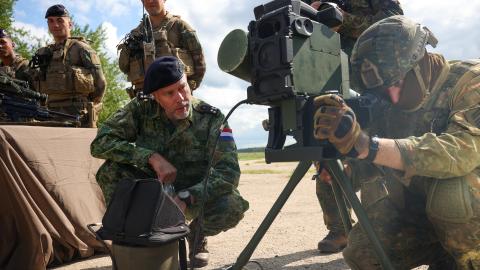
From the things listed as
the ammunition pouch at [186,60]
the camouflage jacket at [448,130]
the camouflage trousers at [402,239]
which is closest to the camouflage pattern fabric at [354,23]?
the camouflage trousers at [402,239]

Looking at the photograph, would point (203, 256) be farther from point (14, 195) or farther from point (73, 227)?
point (14, 195)

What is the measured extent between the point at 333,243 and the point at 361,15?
5.72 feet

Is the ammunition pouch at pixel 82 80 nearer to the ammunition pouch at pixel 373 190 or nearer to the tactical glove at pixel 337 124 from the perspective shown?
the ammunition pouch at pixel 373 190

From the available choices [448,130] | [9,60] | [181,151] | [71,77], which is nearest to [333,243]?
[181,151]

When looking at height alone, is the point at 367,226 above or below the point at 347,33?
below

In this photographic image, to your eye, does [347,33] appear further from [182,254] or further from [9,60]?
[9,60]

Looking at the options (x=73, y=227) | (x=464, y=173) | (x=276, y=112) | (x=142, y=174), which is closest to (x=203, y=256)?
(x=142, y=174)

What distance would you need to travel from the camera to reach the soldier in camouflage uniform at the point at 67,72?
19.4 ft

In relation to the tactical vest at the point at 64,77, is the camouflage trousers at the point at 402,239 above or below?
below

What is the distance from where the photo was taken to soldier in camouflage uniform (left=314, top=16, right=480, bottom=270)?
1768 millimetres

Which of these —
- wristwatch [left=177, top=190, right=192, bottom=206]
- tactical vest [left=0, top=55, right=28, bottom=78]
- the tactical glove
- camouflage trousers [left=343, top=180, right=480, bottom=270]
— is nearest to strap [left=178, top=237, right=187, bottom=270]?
wristwatch [left=177, top=190, right=192, bottom=206]

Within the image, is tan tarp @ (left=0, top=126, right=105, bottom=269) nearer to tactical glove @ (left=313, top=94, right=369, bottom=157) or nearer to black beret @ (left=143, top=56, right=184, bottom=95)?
black beret @ (left=143, top=56, right=184, bottom=95)

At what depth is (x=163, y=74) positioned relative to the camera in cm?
280

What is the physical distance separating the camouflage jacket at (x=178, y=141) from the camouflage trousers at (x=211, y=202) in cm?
7
